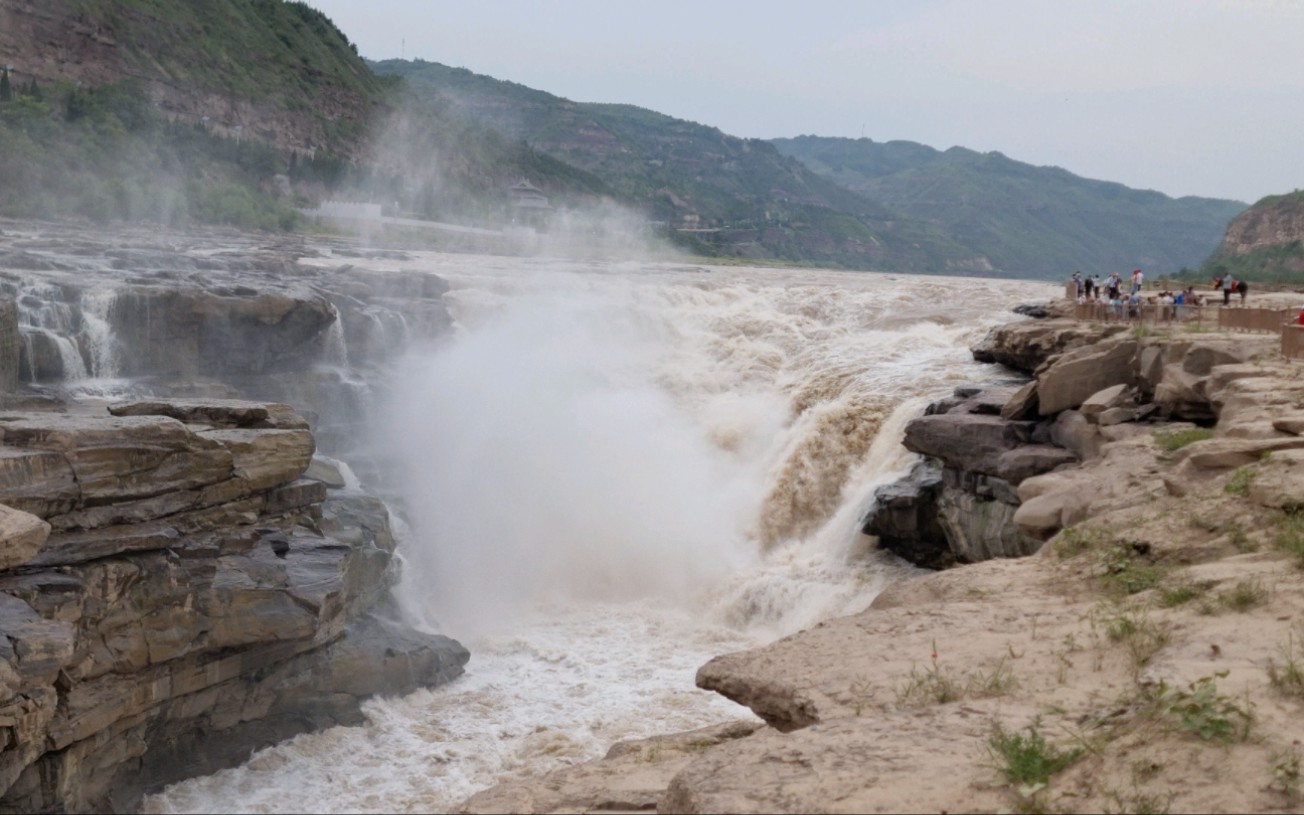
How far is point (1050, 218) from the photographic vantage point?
129750 mm

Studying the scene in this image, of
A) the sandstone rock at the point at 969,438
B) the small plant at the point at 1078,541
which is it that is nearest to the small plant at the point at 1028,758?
the small plant at the point at 1078,541

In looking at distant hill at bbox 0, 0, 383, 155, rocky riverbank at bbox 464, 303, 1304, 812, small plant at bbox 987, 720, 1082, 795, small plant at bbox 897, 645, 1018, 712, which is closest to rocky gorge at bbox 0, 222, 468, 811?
rocky riverbank at bbox 464, 303, 1304, 812

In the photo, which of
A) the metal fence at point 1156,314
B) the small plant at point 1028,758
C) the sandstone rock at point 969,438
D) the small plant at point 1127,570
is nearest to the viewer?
the small plant at point 1028,758

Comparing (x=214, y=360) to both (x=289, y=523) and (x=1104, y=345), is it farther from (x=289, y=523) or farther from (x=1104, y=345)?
(x=1104, y=345)

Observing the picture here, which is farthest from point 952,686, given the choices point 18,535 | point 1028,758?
point 18,535

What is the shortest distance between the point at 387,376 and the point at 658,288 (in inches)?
343

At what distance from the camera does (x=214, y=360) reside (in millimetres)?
17453

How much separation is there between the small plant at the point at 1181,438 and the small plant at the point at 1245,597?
14.0 ft

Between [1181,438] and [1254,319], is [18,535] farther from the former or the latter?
[1254,319]

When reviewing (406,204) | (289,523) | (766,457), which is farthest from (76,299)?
(406,204)

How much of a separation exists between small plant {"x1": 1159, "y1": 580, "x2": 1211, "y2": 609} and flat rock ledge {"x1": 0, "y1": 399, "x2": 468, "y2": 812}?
779 cm

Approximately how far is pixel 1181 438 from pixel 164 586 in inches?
361

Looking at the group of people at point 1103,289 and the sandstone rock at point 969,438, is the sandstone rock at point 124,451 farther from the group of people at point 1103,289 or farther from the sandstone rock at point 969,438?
the group of people at point 1103,289

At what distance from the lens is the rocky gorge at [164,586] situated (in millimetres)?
9211
